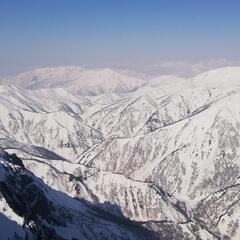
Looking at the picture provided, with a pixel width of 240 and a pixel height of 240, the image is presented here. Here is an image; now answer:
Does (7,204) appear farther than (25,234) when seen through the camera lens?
Yes

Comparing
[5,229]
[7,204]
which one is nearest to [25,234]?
[5,229]

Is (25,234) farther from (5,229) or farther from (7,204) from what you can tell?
(7,204)

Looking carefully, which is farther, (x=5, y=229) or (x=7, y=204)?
(x=7, y=204)
